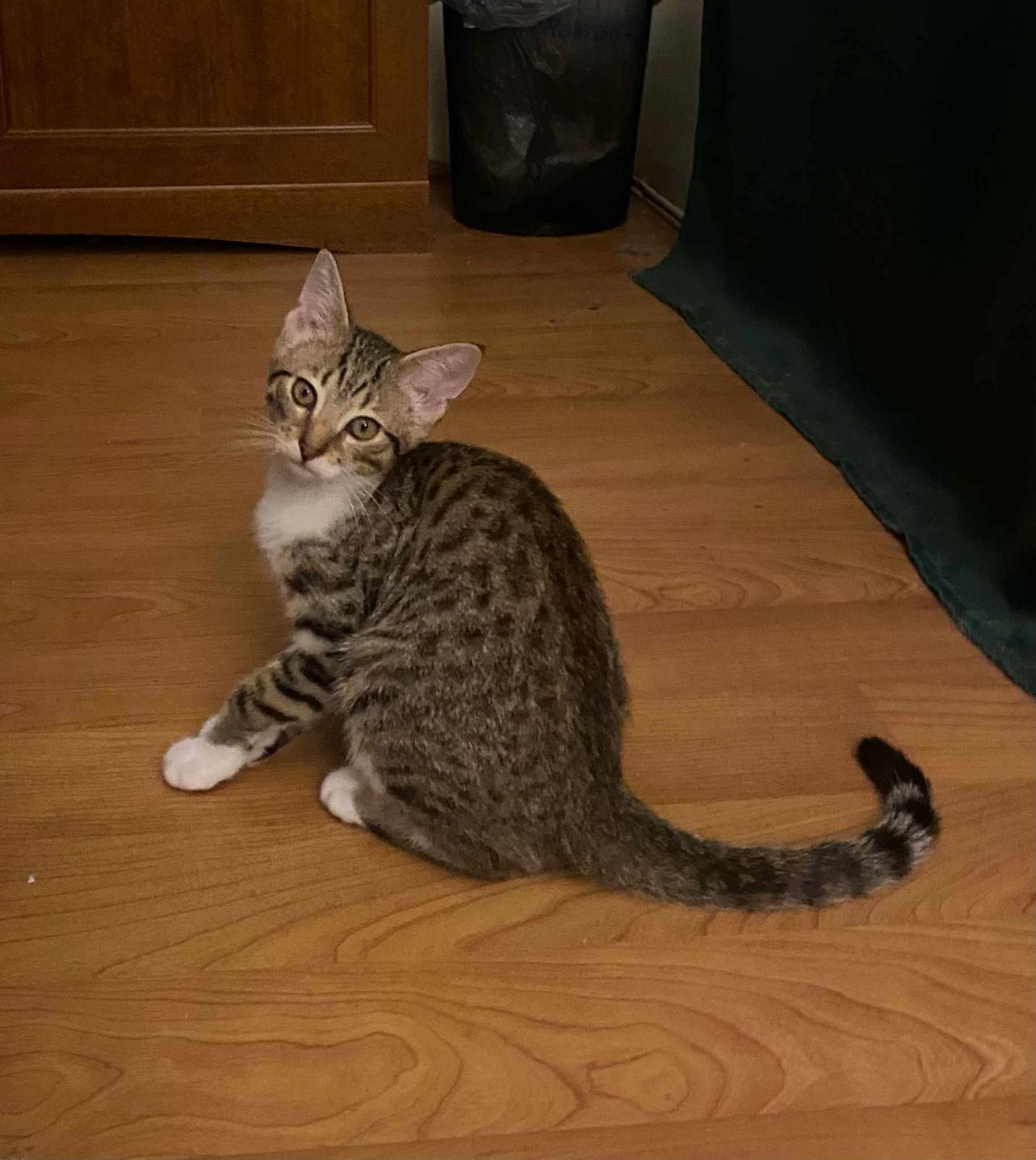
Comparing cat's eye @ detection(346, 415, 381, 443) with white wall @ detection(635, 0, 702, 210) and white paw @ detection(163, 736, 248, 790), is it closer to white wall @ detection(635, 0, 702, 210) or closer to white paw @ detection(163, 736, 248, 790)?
white paw @ detection(163, 736, 248, 790)

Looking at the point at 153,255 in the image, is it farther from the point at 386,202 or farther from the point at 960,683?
the point at 960,683

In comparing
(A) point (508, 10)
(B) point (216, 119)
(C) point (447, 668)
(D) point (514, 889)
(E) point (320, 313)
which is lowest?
(D) point (514, 889)

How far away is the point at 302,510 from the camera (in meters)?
1.38

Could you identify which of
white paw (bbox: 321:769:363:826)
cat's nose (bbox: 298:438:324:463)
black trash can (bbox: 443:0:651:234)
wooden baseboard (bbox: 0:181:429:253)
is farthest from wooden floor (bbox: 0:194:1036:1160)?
black trash can (bbox: 443:0:651:234)

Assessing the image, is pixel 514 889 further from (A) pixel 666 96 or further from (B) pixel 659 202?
(A) pixel 666 96

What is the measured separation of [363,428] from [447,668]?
1.06ft

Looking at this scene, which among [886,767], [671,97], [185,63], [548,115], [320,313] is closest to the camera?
[886,767]

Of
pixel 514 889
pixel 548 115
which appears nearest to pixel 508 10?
pixel 548 115

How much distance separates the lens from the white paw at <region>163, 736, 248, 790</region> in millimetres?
1312

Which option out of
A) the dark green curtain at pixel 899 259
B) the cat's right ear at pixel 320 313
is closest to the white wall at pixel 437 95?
the dark green curtain at pixel 899 259

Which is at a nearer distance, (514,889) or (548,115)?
(514,889)

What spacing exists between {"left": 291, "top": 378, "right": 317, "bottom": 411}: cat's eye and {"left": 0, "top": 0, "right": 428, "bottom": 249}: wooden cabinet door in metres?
1.65

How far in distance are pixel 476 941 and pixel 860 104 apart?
63.5 inches

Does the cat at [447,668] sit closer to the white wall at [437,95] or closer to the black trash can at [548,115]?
the black trash can at [548,115]
